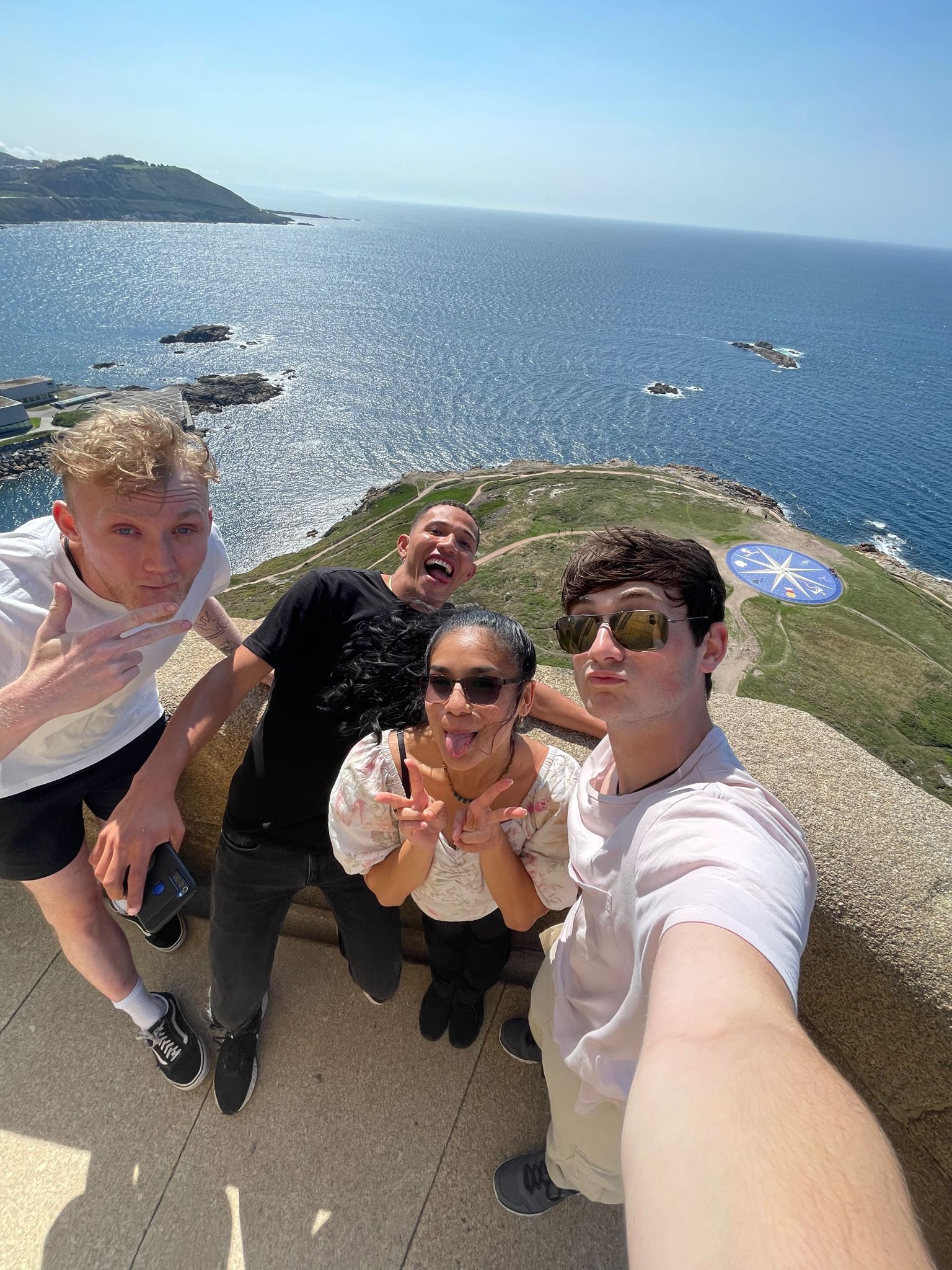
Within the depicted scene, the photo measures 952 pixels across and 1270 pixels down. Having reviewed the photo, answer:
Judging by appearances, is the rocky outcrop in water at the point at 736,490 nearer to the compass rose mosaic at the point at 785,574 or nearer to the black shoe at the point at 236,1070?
the compass rose mosaic at the point at 785,574

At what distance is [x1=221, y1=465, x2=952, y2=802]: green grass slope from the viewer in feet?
92.3

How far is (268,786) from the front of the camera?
2.93 metres

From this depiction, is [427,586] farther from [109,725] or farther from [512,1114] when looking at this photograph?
[512,1114]

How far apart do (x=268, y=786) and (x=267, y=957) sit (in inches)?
38.2

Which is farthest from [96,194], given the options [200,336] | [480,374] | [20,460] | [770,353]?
[770,353]

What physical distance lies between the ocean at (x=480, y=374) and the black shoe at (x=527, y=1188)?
47293 millimetres

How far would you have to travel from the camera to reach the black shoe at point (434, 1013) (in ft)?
10.4

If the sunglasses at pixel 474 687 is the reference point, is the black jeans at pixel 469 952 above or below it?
below

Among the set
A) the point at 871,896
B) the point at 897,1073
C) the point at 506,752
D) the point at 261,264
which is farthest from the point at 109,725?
the point at 261,264

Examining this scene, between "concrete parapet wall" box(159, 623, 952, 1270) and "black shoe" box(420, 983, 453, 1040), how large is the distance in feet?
5.74

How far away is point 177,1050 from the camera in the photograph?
3.06 m

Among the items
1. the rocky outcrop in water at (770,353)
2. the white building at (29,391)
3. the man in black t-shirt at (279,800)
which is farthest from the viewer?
the rocky outcrop in water at (770,353)

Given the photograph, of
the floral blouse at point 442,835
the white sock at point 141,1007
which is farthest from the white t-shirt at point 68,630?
the white sock at point 141,1007

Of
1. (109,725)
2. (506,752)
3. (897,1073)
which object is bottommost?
(897,1073)
